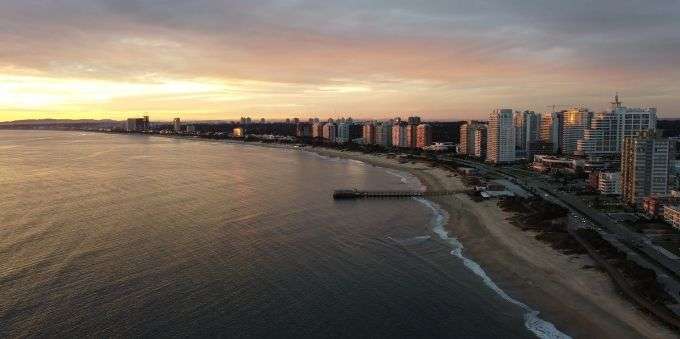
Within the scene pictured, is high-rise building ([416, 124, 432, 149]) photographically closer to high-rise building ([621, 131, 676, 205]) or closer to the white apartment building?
the white apartment building

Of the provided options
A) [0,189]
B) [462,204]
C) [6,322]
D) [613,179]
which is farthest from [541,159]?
[6,322]

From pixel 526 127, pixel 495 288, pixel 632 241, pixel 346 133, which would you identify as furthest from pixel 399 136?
pixel 495 288

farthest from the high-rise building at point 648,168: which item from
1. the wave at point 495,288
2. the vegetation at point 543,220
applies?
the wave at point 495,288

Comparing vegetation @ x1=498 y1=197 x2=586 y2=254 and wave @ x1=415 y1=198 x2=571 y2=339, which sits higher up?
vegetation @ x1=498 y1=197 x2=586 y2=254

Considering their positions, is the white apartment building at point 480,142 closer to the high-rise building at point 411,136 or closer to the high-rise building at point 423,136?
the high-rise building at point 423,136

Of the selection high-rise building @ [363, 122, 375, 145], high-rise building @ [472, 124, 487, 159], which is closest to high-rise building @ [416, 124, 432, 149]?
high-rise building @ [363, 122, 375, 145]

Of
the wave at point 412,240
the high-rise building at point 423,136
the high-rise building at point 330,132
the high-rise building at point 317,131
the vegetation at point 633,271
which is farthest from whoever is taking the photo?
the high-rise building at point 317,131

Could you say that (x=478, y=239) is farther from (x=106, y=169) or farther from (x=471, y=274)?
(x=106, y=169)
